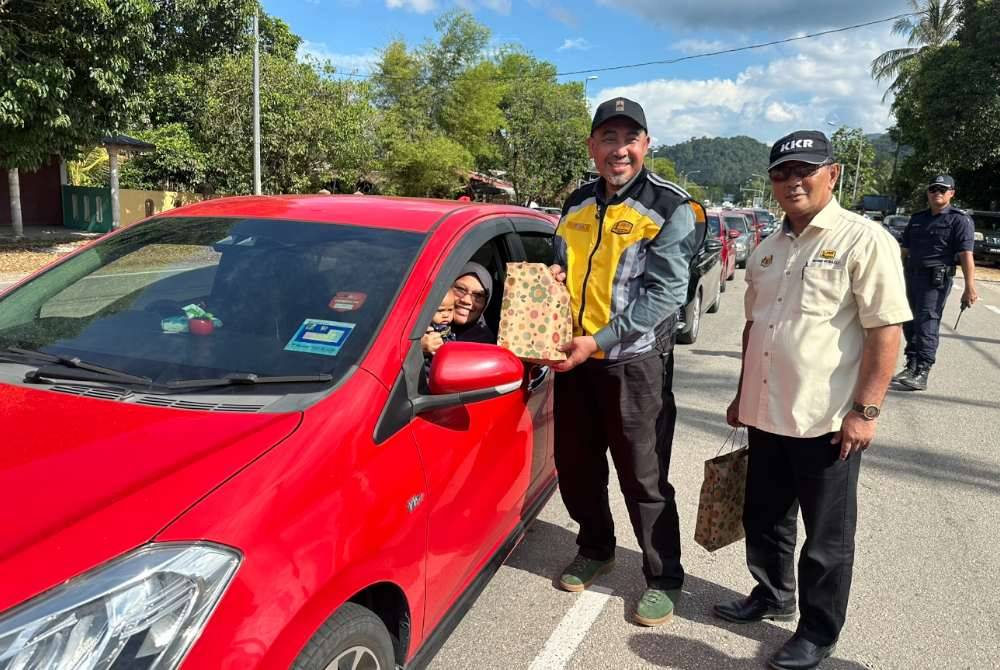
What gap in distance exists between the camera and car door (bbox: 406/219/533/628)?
204cm

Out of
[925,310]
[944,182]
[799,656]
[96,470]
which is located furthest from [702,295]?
[96,470]

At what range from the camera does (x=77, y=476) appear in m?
1.51

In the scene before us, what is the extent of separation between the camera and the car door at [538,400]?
9.49 feet

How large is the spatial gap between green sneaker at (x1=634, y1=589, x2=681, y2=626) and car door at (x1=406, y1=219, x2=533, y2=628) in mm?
643

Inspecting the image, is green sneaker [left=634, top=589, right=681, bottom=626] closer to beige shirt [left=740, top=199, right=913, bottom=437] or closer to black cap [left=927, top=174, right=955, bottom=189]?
beige shirt [left=740, top=199, right=913, bottom=437]

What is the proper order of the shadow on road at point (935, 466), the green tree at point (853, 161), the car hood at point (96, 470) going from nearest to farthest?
the car hood at point (96, 470), the shadow on road at point (935, 466), the green tree at point (853, 161)

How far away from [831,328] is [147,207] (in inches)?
985

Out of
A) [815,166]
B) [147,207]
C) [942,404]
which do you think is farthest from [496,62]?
[815,166]

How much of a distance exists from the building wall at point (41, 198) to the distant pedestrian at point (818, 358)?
25.6 metres

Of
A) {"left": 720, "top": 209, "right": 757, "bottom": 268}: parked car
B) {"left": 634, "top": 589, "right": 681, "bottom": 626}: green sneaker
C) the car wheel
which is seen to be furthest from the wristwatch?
{"left": 720, "top": 209, "right": 757, "bottom": 268}: parked car

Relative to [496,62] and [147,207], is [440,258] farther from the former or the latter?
[496,62]

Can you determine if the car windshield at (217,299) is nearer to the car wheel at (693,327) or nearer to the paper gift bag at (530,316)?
the paper gift bag at (530,316)

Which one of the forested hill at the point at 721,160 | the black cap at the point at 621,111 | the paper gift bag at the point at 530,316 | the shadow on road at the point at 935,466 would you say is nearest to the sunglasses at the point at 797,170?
the black cap at the point at 621,111

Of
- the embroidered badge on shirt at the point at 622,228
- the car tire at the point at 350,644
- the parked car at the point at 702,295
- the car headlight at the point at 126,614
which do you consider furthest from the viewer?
the parked car at the point at 702,295
